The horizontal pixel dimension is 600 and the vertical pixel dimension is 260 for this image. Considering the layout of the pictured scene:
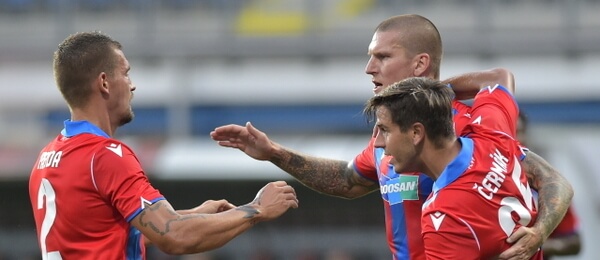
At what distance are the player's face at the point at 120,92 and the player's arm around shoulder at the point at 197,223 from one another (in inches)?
19.6

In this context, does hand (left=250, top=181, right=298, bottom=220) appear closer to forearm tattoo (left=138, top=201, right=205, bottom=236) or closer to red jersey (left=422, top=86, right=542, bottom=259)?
forearm tattoo (left=138, top=201, right=205, bottom=236)

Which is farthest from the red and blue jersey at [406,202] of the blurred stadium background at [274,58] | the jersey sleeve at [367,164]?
the blurred stadium background at [274,58]

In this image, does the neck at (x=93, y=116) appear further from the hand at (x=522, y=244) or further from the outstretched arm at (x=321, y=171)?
the hand at (x=522, y=244)

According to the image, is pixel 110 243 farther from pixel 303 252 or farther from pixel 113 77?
pixel 303 252

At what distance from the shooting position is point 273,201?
4.69m

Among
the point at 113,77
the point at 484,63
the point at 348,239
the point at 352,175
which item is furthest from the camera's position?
the point at 484,63

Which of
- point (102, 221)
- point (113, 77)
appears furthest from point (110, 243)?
point (113, 77)

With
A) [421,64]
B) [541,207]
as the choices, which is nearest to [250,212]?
[421,64]

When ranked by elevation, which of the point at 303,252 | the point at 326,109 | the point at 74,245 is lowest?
the point at 303,252

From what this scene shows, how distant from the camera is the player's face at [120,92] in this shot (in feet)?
15.3

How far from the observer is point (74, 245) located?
443 cm

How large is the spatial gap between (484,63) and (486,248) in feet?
33.6

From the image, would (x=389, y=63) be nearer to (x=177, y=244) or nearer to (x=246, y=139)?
(x=246, y=139)

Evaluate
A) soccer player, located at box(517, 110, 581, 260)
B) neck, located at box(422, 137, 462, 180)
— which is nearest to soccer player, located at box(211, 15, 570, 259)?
neck, located at box(422, 137, 462, 180)
